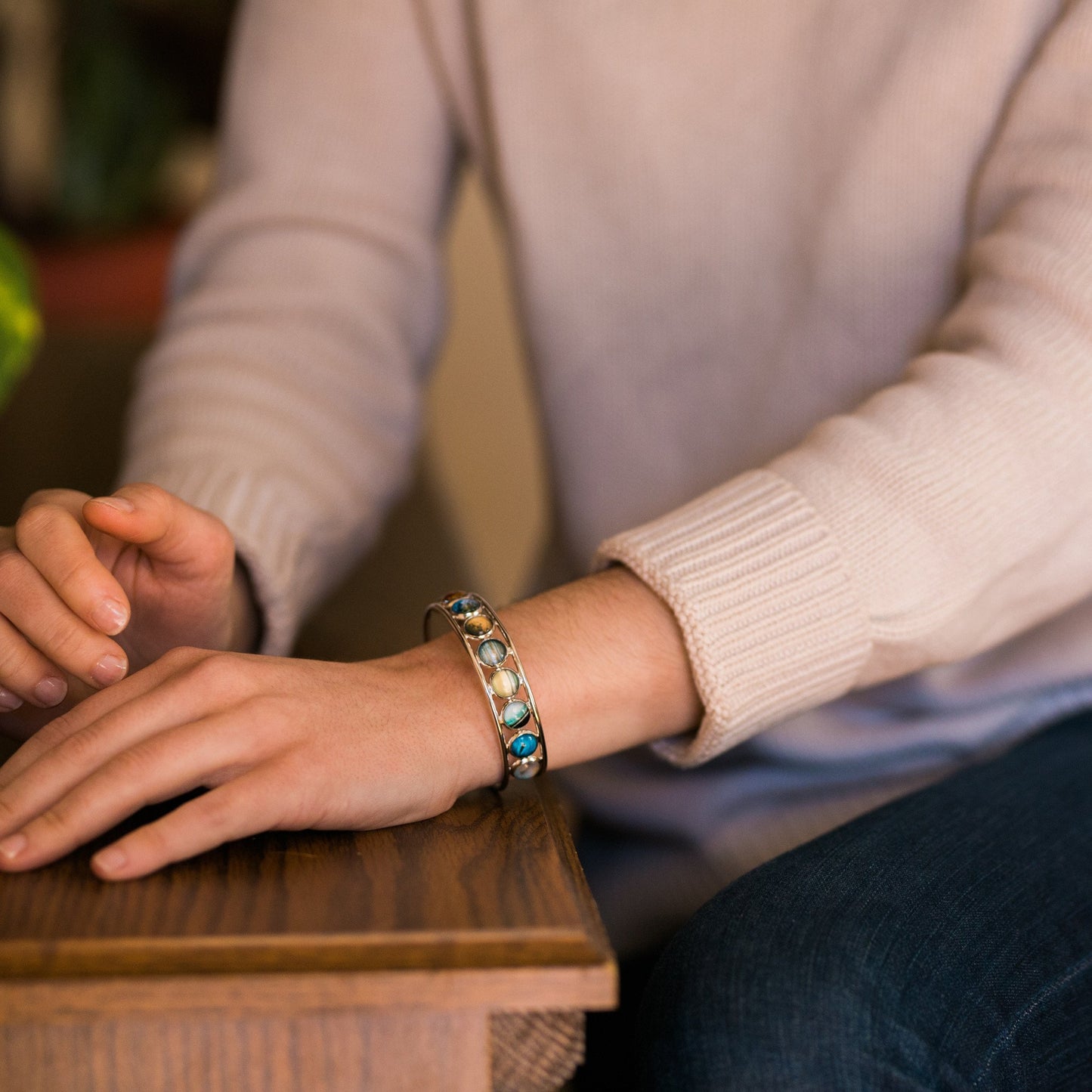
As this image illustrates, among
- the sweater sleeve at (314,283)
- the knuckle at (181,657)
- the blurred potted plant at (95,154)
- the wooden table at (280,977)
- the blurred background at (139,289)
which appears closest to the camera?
the wooden table at (280,977)

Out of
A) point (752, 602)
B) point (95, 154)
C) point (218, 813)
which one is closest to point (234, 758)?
point (218, 813)

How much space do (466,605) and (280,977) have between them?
189 mm

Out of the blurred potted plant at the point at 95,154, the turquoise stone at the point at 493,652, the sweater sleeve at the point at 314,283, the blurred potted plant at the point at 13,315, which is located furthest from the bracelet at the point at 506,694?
the blurred potted plant at the point at 95,154

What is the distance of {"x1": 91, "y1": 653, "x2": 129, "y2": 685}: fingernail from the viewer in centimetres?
45

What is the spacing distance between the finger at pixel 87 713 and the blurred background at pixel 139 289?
19 cm

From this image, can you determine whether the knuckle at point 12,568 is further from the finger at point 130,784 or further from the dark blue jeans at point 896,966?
the dark blue jeans at point 896,966

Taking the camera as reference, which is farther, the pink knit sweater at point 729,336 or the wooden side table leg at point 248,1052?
the pink knit sweater at point 729,336

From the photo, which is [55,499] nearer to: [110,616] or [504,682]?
[110,616]

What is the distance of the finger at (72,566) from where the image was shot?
441 millimetres

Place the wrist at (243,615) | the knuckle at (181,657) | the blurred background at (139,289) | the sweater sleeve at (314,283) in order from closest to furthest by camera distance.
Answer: the knuckle at (181,657) → the wrist at (243,615) → the sweater sleeve at (314,283) → the blurred background at (139,289)

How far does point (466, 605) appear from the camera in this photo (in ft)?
1.56

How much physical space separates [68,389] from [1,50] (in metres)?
1.78

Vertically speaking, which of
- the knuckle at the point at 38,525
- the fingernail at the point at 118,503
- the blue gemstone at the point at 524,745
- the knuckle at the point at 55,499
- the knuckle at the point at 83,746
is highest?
the fingernail at the point at 118,503

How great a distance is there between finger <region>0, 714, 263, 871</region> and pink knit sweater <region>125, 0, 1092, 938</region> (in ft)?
0.64
